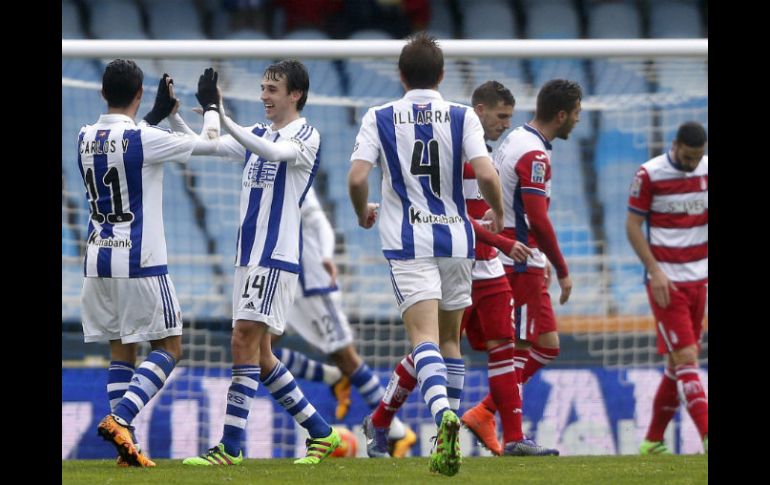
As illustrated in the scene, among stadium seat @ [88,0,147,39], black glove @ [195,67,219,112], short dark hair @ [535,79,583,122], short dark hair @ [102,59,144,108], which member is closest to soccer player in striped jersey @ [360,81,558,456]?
short dark hair @ [535,79,583,122]

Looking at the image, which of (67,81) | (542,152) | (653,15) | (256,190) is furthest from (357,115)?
(653,15)

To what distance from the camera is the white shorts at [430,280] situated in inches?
238

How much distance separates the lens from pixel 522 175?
7.30 meters

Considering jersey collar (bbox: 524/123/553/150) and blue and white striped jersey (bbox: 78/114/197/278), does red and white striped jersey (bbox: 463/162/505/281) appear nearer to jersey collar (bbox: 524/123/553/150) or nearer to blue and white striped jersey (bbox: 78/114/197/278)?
jersey collar (bbox: 524/123/553/150)

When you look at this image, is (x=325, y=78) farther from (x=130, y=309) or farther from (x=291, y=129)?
(x=130, y=309)

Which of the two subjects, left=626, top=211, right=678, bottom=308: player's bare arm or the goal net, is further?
the goal net

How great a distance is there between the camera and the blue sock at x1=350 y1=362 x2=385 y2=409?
947cm

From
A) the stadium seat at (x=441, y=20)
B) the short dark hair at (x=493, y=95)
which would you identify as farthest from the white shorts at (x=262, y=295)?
the stadium seat at (x=441, y=20)

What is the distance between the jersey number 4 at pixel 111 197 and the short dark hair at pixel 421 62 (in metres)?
1.52

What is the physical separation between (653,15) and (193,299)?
8329 mm

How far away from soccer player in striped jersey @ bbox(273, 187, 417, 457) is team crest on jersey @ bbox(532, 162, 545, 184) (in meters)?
2.67

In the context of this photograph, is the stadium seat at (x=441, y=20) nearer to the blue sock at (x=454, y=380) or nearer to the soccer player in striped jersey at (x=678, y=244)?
the soccer player in striped jersey at (x=678, y=244)

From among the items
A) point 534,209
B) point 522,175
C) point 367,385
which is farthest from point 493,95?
point 367,385
